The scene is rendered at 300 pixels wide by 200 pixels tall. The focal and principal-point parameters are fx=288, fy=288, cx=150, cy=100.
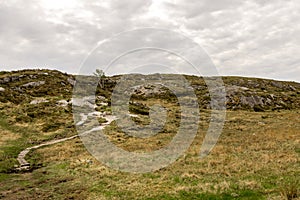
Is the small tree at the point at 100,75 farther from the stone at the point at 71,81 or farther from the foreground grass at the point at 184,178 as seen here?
the foreground grass at the point at 184,178

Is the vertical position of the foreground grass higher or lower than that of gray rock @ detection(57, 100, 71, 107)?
lower

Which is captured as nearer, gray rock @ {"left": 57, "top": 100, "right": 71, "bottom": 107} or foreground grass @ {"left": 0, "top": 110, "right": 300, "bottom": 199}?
foreground grass @ {"left": 0, "top": 110, "right": 300, "bottom": 199}

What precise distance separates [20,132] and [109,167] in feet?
94.8

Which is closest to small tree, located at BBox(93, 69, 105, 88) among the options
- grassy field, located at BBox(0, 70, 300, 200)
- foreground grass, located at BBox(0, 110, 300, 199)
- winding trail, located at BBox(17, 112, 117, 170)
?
winding trail, located at BBox(17, 112, 117, 170)

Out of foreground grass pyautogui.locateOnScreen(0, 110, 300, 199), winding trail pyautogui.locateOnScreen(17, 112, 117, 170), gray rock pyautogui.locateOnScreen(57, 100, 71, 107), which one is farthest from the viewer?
gray rock pyautogui.locateOnScreen(57, 100, 71, 107)

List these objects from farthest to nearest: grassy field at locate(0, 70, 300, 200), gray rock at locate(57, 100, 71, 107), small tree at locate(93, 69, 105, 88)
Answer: small tree at locate(93, 69, 105, 88) → gray rock at locate(57, 100, 71, 107) → grassy field at locate(0, 70, 300, 200)

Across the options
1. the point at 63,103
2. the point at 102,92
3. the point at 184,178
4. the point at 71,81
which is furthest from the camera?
the point at 71,81

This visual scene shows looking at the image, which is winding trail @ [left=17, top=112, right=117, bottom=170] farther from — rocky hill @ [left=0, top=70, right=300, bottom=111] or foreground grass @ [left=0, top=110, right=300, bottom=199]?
rocky hill @ [left=0, top=70, right=300, bottom=111]

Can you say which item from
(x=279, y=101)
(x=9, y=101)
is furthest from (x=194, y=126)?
(x=279, y=101)

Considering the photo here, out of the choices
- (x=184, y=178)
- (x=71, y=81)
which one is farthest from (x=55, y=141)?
(x=71, y=81)

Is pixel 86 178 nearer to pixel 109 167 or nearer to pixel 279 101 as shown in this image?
pixel 109 167

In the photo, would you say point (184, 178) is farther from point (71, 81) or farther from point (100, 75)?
point (71, 81)

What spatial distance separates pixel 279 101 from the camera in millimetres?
100688

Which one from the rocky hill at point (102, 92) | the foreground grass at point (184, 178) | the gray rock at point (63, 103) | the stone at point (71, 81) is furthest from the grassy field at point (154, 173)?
the stone at point (71, 81)
